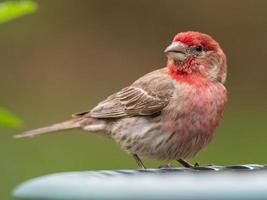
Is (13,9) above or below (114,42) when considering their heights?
below

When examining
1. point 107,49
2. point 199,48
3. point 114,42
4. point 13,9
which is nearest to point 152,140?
point 199,48

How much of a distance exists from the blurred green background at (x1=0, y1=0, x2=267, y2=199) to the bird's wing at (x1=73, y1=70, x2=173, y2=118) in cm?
501

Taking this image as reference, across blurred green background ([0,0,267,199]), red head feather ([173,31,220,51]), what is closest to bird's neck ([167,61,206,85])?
red head feather ([173,31,220,51])

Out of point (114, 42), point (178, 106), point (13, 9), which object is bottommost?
point (13, 9)

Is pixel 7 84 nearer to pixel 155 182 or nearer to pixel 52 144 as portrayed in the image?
pixel 52 144

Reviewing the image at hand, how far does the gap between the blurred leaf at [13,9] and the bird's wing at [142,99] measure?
2437 mm

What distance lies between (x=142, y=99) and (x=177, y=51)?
19.4 inches

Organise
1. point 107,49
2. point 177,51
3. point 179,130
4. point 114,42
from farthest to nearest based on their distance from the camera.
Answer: point 114,42 → point 107,49 → point 177,51 → point 179,130

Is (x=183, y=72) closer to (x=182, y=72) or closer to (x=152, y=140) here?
(x=182, y=72)

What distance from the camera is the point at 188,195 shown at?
2.10 metres

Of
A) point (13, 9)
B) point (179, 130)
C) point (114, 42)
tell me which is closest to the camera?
point (13, 9)

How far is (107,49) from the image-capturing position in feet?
43.5

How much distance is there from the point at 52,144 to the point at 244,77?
12.2 ft

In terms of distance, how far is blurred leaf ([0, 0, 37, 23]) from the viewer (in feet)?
9.43
